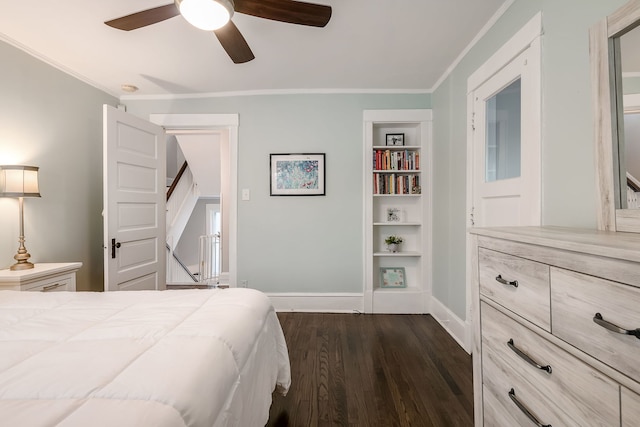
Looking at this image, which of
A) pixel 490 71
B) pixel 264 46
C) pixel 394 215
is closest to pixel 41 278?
pixel 264 46

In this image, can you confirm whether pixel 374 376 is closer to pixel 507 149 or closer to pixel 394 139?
pixel 507 149

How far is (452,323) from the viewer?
8.21ft

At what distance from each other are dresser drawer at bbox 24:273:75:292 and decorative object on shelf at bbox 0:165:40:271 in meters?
0.19

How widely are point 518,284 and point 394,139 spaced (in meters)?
2.50

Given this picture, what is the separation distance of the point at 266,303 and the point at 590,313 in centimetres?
127

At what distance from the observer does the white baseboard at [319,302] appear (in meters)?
3.07

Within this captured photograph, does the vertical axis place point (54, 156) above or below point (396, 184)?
above

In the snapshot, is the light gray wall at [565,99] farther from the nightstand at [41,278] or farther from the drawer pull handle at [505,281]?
the nightstand at [41,278]


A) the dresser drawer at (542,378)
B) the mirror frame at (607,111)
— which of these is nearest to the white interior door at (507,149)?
the mirror frame at (607,111)

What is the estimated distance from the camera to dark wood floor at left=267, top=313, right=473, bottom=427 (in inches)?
60.1

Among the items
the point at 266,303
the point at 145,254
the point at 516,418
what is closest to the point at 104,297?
the point at 266,303

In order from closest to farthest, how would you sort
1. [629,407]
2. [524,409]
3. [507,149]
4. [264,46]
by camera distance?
1. [629,407]
2. [524,409]
3. [507,149]
4. [264,46]

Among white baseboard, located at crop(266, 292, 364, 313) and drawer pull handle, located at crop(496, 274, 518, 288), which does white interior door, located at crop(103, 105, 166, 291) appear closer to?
white baseboard, located at crop(266, 292, 364, 313)

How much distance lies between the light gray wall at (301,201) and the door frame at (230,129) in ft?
0.18
